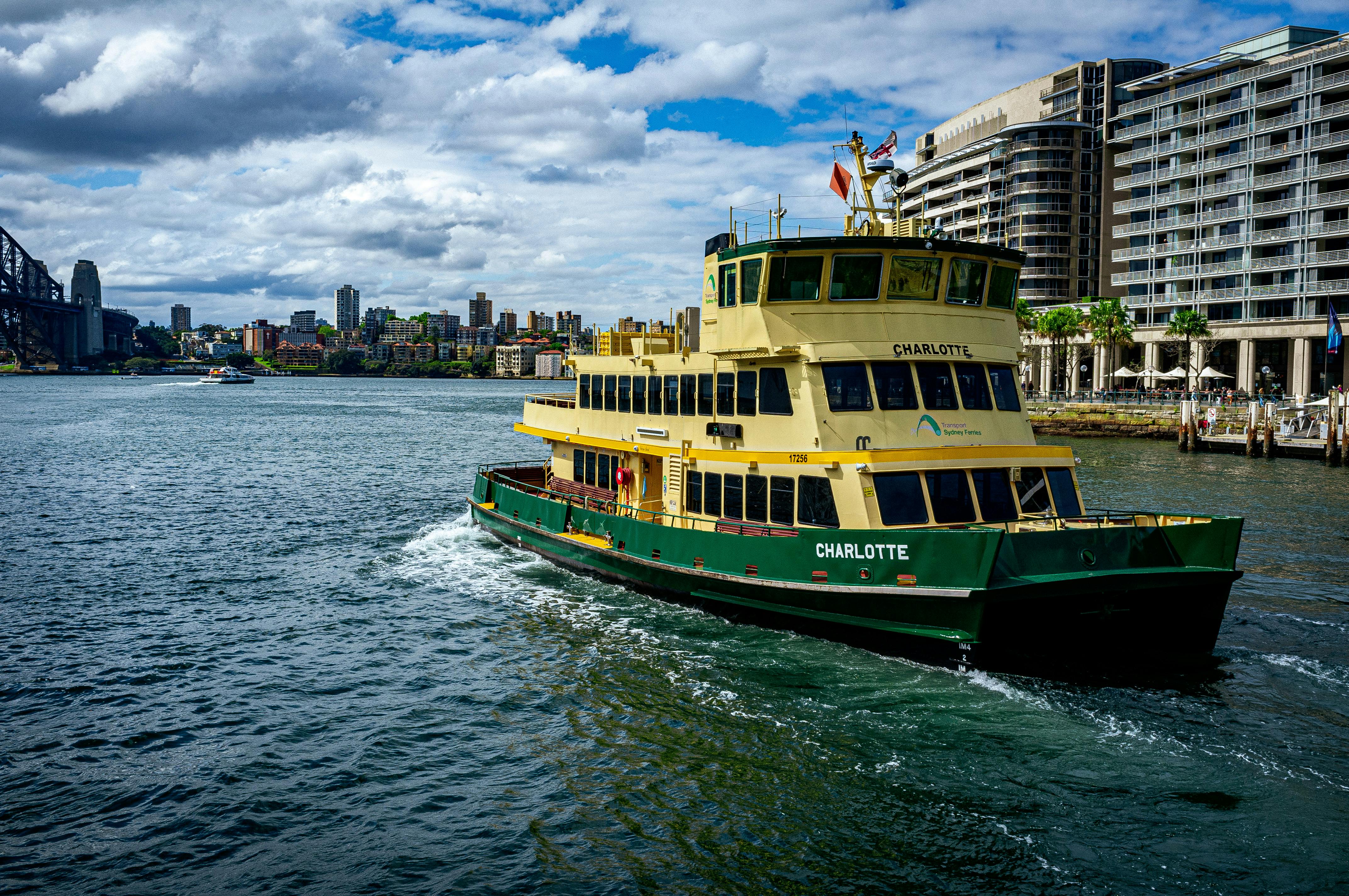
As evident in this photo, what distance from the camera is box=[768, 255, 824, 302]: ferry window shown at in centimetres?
1727

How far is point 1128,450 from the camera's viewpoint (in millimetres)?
55969

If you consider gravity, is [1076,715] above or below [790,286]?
below

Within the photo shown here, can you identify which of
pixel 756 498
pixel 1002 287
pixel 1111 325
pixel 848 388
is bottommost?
pixel 756 498

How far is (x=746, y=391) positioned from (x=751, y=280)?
7.12 ft

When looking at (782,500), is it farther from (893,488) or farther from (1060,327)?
(1060,327)

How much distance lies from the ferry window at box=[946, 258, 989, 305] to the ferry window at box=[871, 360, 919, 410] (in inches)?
67.6

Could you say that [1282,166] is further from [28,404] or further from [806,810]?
[28,404]

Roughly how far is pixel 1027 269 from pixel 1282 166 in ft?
105

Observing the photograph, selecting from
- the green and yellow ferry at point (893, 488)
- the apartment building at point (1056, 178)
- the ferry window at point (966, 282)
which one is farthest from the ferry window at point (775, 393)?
the apartment building at point (1056, 178)

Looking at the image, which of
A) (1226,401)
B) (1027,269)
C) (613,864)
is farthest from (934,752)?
(1027,269)

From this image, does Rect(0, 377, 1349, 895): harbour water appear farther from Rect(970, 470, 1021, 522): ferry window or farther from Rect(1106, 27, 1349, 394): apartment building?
Rect(1106, 27, 1349, 394): apartment building

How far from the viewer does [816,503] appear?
664 inches

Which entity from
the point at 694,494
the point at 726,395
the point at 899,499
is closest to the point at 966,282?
the point at 899,499

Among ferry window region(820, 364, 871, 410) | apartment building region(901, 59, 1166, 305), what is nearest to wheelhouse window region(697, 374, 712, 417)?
ferry window region(820, 364, 871, 410)
